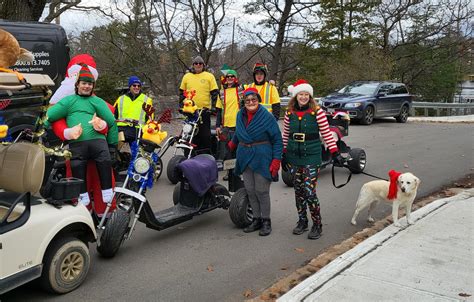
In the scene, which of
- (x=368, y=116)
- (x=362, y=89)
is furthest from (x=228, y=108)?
(x=362, y=89)

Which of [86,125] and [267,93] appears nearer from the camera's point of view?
[86,125]

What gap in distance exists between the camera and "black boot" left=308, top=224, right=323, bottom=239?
5387 mm

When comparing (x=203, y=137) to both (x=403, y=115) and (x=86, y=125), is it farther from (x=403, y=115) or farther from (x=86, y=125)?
(x=403, y=115)

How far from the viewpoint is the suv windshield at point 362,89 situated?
18375mm

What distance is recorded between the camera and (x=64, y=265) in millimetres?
3889

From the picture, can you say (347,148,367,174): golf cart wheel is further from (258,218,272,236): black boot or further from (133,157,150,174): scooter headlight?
(133,157,150,174): scooter headlight

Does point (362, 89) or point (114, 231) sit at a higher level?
point (362, 89)

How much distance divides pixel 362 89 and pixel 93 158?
50.3ft

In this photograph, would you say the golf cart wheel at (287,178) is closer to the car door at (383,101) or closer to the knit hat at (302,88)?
the knit hat at (302,88)

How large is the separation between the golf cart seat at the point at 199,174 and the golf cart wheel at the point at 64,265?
1.59 m

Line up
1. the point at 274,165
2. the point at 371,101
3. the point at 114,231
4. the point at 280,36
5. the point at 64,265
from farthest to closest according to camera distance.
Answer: the point at 280,36 → the point at 371,101 → the point at 274,165 → the point at 114,231 → the point at 64,265

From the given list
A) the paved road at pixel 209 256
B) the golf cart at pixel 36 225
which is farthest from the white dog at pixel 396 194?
the golf cart at pixel 36 225

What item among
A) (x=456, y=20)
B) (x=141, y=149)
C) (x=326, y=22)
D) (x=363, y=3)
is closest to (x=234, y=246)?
(x=141, y=149)

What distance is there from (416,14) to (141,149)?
34943mm
